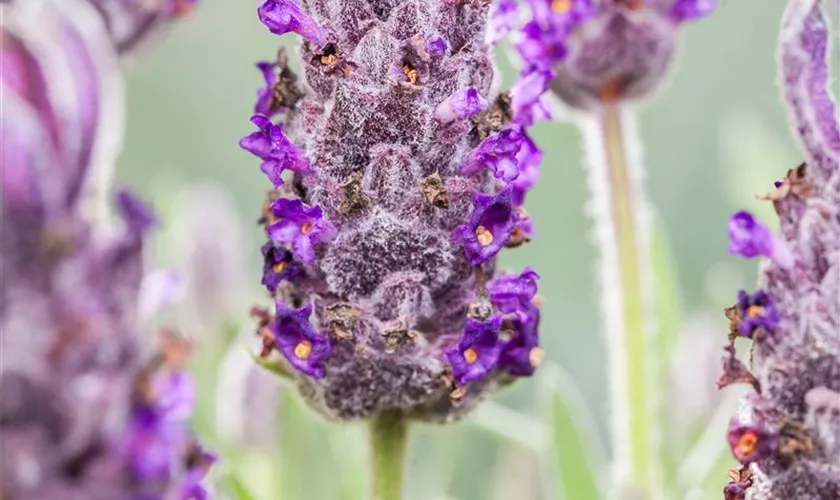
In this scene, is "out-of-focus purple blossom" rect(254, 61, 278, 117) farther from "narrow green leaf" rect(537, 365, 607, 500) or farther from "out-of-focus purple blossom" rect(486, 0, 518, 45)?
"narrow green leaf" rect(537, 365, 607, 500)

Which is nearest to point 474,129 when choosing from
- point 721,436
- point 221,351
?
point 721,436

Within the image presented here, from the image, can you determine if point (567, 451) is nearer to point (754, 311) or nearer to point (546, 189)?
point (754, 311)

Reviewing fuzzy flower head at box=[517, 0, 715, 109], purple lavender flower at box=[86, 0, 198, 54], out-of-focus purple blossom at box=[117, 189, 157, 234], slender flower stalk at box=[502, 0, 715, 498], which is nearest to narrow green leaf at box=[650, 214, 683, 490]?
slender flower stalk at box=[502, 0, 715, 498]

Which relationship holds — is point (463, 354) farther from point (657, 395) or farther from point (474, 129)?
point (657, 395)

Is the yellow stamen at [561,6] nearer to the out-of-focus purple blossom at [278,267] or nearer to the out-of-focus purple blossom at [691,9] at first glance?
the out-of-focus purple blossom at [691,9]

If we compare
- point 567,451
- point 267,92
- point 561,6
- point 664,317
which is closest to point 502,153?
point 267,92
